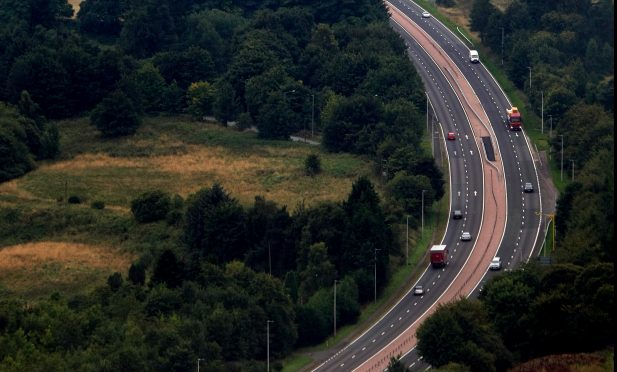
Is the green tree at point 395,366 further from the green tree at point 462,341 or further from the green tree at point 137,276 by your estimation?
the green tree at point 137,276

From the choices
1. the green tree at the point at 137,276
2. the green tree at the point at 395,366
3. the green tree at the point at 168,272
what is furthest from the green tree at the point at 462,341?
the green tree at the point at 137,276

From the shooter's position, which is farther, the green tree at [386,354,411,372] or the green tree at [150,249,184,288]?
the green tree at [150,249,184,288]

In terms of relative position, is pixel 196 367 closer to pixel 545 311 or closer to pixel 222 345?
pixel 222 345

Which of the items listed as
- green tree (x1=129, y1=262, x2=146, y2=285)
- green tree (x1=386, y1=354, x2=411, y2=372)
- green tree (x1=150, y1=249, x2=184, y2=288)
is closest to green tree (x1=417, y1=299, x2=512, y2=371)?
green tree (x1=386, y1=354, x2=411, y2=372)

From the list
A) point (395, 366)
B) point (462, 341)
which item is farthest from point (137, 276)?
point (462, 341)

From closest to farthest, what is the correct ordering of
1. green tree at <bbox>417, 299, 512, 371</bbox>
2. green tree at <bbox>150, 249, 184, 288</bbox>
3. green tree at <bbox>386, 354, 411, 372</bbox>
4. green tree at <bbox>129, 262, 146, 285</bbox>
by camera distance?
1. green tree at <bbox>386, 354, 411, 372</bbox>
2. green tree at <bbox>417, 299, 512, 371</bbox>
3. green tree at <bbox>150, 249, 184, 288</bbox>
4. green tree at <bbox>129, 262, 146, 285</bbox>

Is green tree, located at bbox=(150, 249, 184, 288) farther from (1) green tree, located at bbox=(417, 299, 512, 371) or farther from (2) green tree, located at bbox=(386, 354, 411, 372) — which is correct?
(2) green tree, located at bbox=(386, 354, 411, 372)

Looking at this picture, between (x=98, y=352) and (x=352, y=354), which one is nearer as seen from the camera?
(x=98, y=352)

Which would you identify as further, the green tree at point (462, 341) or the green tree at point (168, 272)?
the green tree at point (168, 272)

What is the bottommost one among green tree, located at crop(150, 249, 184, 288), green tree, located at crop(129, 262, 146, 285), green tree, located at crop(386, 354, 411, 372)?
green tree, located at crop(386, 354, 411, 372)

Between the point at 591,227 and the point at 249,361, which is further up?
the point at 591,227

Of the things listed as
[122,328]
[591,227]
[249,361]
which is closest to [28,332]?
[122,328]
